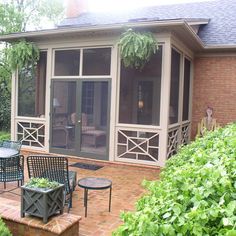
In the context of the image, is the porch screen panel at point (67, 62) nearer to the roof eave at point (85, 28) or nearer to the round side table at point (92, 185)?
the roof eave at point (85, 28)

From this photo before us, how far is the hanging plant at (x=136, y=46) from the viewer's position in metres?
6.37

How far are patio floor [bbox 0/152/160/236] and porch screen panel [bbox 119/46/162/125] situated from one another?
46.5 inches

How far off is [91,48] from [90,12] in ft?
25.3

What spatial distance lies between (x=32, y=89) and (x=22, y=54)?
3.38ft

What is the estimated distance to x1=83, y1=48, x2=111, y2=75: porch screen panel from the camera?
720 centimetres

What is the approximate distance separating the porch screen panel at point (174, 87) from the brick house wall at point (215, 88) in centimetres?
196

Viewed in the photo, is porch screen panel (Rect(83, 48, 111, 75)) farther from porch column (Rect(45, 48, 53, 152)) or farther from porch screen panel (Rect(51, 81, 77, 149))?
porch column (Rect(45, 48, 53, 152))

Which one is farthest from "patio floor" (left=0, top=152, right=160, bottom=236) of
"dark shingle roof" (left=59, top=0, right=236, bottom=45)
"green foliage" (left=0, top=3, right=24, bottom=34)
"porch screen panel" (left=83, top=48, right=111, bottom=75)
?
"green foliage" (left=0, top=3, right=24, bottom=34)

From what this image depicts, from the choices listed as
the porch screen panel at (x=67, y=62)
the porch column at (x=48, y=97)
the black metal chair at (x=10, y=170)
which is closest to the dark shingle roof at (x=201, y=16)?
the porch screen panel at (x=67, y=62)

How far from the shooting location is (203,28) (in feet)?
33.7

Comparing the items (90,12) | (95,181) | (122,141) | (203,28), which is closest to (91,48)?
(122,141)

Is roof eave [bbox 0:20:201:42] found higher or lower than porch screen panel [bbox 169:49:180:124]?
higher

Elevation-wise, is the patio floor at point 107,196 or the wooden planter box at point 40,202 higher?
the wooden planter box at point 40,202

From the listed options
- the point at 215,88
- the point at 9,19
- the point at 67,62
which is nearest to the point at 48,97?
the point at 67,62
